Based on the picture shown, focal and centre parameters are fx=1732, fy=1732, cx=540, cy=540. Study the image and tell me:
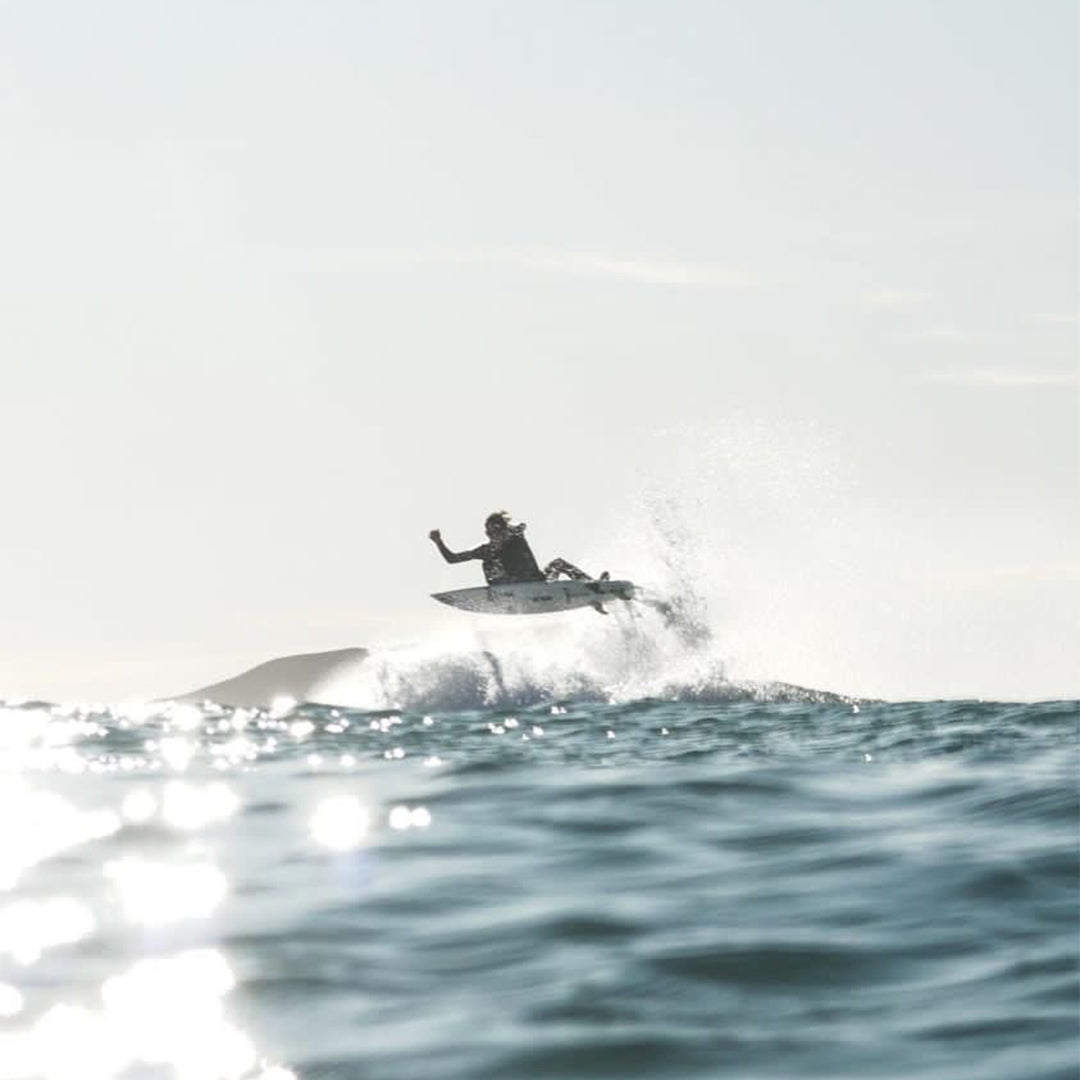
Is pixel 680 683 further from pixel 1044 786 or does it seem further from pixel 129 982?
pixel 129 982

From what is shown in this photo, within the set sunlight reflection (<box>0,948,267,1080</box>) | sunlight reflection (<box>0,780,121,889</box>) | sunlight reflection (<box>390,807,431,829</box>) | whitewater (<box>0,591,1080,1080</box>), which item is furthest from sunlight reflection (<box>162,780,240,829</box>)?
sunlight reflection (<box>0,948,267,1080</box>)

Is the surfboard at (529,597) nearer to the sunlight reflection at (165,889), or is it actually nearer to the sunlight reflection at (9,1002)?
the sunlight reflection at (165,889)

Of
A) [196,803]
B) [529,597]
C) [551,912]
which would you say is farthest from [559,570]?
[551,912]

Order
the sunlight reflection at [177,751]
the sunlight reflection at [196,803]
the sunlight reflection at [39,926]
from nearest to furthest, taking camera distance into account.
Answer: the sunlight reflection at [39,926], the sunlight reflection at [196,803], the sunlight reflection at [177,751]

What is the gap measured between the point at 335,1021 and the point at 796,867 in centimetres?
449

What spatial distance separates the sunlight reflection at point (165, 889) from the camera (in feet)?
37.2

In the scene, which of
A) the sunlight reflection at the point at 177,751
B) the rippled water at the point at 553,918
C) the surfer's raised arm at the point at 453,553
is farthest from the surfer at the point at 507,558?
the rippled water at the point at 553,918

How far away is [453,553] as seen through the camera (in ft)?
136

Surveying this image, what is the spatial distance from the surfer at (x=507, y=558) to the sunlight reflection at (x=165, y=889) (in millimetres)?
27991

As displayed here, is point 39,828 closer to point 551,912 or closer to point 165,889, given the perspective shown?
point 165,889

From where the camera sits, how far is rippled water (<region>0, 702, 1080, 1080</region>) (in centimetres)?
791

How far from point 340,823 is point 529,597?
96.5 ft

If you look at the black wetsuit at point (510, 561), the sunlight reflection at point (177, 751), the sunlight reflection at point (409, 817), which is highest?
the black wetsuit at point (510, 561)

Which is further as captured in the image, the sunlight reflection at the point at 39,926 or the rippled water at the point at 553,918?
the sunlight reflection at the point at 39,926
